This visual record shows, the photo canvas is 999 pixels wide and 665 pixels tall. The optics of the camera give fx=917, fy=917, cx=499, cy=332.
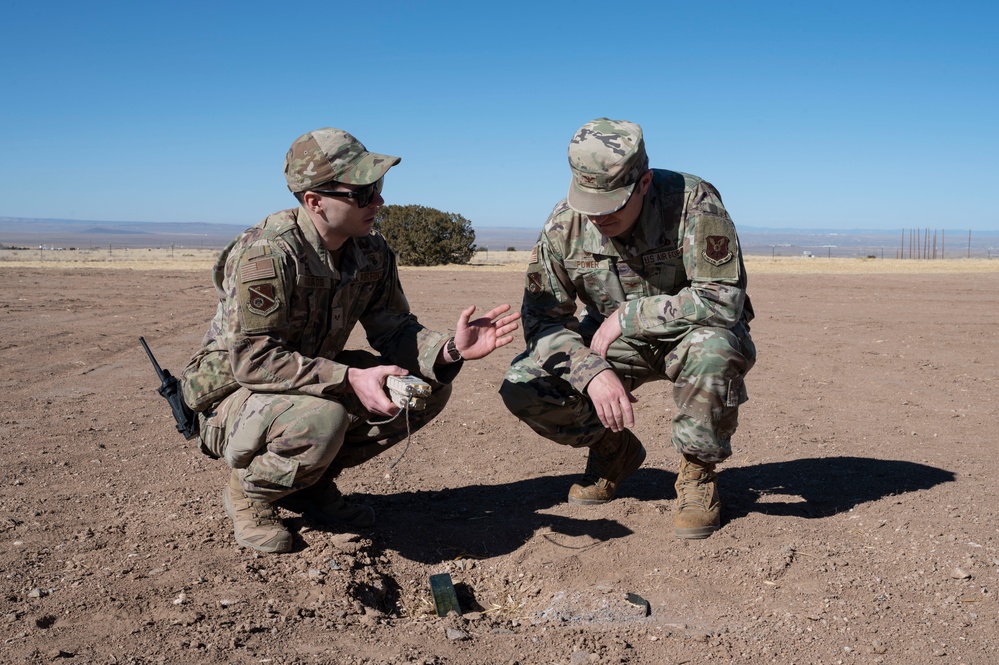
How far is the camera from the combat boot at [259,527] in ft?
11.5

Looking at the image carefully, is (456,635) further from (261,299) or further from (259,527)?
(261,299)

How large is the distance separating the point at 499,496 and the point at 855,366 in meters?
4.35

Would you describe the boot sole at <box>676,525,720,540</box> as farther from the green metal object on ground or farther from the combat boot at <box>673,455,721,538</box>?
the green metal object on ground

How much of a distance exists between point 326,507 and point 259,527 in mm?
381

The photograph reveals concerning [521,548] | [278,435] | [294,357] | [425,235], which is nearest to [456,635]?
[521,548]

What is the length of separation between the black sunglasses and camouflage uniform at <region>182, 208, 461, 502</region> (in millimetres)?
170

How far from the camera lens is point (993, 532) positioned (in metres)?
3.57

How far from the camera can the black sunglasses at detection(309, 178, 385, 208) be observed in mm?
3410

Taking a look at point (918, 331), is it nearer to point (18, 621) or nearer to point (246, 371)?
point (246, 371)

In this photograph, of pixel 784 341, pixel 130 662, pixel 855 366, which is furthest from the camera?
pixel 784 341

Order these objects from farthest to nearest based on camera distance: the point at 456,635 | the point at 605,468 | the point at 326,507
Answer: the point at 605,468
the point at 326,507
the point at 456,635

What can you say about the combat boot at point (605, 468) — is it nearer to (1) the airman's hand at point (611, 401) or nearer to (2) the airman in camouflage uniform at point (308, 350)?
(1) the airman's hand at point (611, 401)

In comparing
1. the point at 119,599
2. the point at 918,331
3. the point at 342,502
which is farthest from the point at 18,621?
the point at 918,331

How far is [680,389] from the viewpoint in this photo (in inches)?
143
